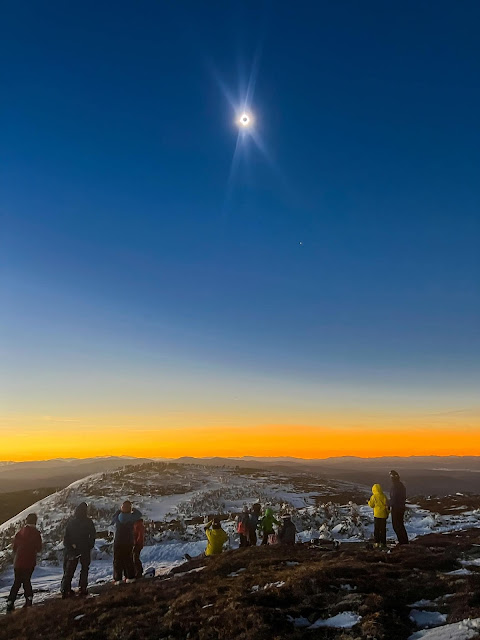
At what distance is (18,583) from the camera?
532 inches

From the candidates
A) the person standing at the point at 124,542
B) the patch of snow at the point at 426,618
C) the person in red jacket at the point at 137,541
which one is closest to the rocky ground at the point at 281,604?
the patch of snow at the point at 426,618

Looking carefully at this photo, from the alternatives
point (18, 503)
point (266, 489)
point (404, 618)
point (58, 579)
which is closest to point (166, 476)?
point (266, 489)

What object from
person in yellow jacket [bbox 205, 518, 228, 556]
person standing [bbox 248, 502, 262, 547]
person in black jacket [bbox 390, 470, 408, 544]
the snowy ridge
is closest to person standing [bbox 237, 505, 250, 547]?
person standing [bbox 248, 502, 262, 547]

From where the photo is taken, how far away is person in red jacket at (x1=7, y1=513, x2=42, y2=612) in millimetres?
13430

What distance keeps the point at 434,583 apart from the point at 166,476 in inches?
2533

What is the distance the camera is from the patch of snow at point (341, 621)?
28.3 ft

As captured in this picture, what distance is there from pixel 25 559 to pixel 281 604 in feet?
28.3

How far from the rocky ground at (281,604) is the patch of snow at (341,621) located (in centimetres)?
2

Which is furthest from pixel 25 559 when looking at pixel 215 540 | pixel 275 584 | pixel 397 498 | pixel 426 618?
pixel 397 498

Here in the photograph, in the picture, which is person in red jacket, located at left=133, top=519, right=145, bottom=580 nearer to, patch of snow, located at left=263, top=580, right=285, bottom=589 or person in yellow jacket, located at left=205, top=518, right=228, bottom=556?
person in yellow jacket, located at left=205, top=518, right=228, bottom=556

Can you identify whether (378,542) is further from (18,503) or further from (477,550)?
(18,503)

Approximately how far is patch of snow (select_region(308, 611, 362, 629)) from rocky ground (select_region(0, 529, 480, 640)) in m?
0.02

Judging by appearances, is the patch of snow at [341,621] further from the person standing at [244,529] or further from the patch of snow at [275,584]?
the person standing at [244,529]

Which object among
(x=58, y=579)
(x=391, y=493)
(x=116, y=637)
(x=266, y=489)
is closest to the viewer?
(x=116, y=637)
